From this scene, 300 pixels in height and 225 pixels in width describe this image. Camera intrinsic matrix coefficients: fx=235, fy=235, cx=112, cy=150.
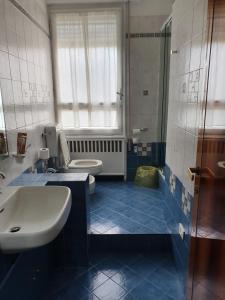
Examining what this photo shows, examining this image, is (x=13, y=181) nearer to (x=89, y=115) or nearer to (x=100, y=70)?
(x=89, y=115)

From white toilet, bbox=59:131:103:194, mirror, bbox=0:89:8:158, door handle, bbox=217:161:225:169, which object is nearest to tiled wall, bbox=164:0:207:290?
door handle, bbox=217:161:225:169

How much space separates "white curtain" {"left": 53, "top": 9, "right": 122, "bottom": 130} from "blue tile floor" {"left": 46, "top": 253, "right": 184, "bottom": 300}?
Result: 1839 millimetres

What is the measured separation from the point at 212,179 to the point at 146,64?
2.40 meters

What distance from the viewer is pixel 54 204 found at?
1422 mm

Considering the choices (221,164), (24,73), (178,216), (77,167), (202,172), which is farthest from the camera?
(77,167)

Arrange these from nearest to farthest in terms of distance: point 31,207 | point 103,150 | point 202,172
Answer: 1. point 202,172
2. point 31,207
3. point 103,150

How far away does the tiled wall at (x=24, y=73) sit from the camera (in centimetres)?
168

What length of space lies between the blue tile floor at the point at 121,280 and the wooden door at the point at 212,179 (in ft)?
1.56

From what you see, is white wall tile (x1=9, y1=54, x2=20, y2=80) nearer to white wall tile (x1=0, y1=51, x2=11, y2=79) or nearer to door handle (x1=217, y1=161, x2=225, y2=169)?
white wall tile (x1=0, y1=51, x2=11, y2=79)

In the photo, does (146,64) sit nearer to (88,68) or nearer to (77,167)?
(88,68)

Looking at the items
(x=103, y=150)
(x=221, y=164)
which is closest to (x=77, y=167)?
(x=103, y=150)

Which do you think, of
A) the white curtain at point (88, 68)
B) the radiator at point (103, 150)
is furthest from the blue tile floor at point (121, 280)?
the white curtain at point (88, 68)

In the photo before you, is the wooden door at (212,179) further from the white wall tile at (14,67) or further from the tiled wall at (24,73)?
the white wall tile at (14,67)

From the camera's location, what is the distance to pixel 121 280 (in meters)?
1.79
